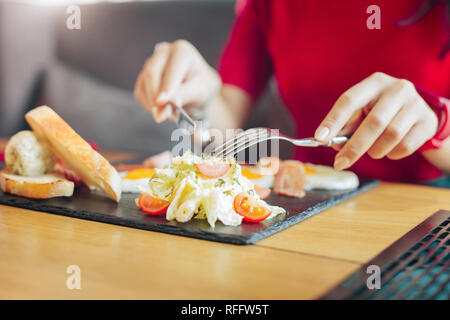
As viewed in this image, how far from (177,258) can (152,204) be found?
0.30m

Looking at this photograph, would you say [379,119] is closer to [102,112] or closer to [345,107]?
[345,107]

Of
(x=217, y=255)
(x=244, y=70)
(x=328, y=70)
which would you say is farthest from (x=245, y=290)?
(x=244, y=70)

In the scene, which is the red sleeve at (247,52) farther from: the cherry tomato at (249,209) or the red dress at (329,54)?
the cherry tomato at (249,209)

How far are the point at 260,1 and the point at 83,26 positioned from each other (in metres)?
2.17

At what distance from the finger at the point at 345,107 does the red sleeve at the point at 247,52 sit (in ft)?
3.79

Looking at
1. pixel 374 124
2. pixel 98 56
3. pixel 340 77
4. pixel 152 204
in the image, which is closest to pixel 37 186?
pixel 152 204

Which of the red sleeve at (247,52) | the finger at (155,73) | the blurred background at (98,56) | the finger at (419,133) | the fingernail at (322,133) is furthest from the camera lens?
the blurred background at (98,56)

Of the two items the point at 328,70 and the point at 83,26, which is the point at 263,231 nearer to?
the point at 328,70

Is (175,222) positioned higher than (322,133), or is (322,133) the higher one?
(322,133)

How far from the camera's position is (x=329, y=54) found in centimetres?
216

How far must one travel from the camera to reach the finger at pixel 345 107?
1.28 meters

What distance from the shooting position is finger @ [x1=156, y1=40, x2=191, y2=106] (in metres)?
1.69

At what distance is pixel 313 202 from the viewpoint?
4.41 ft

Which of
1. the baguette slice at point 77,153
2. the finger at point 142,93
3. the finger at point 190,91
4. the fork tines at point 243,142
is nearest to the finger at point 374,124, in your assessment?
the fork tines at point 243,142
